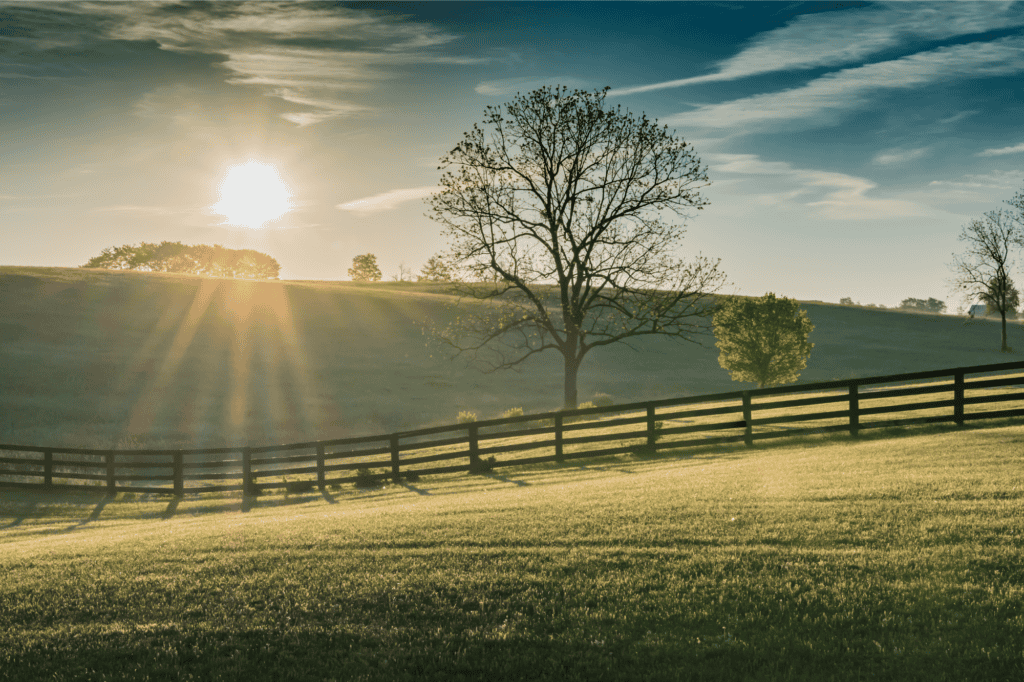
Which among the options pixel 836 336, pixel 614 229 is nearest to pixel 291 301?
pixel 614 229

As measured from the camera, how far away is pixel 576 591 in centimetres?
717

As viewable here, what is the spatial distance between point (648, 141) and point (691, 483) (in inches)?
859

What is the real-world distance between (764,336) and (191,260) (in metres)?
138

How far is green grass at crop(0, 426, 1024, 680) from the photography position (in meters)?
5.95

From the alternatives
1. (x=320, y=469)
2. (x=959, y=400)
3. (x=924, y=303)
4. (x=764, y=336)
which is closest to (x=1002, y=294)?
(x=764, y=336)

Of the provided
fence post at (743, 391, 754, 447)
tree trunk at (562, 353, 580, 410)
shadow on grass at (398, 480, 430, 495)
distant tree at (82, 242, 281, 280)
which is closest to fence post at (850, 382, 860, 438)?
fence post at (743, 391, 754, 447)

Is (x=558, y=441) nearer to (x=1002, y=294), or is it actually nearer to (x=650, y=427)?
(x=650, y=427)

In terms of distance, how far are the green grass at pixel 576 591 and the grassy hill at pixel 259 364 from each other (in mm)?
28897

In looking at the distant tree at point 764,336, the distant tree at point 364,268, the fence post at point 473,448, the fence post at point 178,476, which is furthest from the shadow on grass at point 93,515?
the distant tree at point 364,268

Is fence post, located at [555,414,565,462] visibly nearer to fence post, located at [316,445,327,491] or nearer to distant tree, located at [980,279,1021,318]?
fence post, located at [316,445,327,491]

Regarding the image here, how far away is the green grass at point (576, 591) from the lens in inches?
234

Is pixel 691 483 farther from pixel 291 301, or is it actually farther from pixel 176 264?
pixel 176 264

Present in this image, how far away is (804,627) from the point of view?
6.23m

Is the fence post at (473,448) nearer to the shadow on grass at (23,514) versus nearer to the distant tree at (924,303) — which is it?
the shadow on grass at (23,514)
